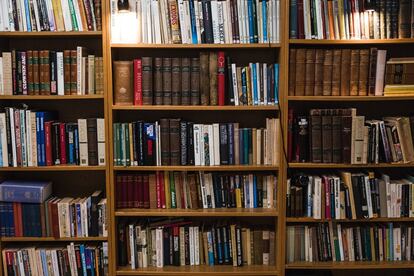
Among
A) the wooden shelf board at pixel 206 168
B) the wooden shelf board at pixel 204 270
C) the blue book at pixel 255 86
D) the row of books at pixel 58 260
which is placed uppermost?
the blue book at pixel 255 86

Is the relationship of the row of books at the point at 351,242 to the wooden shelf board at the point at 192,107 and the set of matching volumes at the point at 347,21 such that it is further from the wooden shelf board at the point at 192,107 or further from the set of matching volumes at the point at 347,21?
the set of matching volumes at the point at 347,21

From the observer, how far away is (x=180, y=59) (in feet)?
8.02

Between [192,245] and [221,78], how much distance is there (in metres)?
0.99

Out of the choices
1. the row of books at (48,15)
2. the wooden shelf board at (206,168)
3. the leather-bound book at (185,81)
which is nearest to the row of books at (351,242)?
the wooden shelf board at (206,168)

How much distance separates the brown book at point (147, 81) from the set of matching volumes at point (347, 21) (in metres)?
0.81

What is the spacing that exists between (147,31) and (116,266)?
136 centimetres

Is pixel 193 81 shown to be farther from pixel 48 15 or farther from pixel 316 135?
pixel 48 15

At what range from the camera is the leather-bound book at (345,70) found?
2.42m

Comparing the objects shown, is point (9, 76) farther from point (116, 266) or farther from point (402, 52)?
point (402, 52)

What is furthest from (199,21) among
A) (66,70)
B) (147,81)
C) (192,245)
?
(192,245)

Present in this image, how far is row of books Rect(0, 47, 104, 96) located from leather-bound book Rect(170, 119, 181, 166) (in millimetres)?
452

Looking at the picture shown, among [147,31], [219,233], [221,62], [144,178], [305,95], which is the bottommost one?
[219,233]

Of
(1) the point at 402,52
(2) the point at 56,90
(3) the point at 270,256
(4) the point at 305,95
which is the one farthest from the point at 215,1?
(3) the point at 270,256

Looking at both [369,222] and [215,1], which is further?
[369,222]
